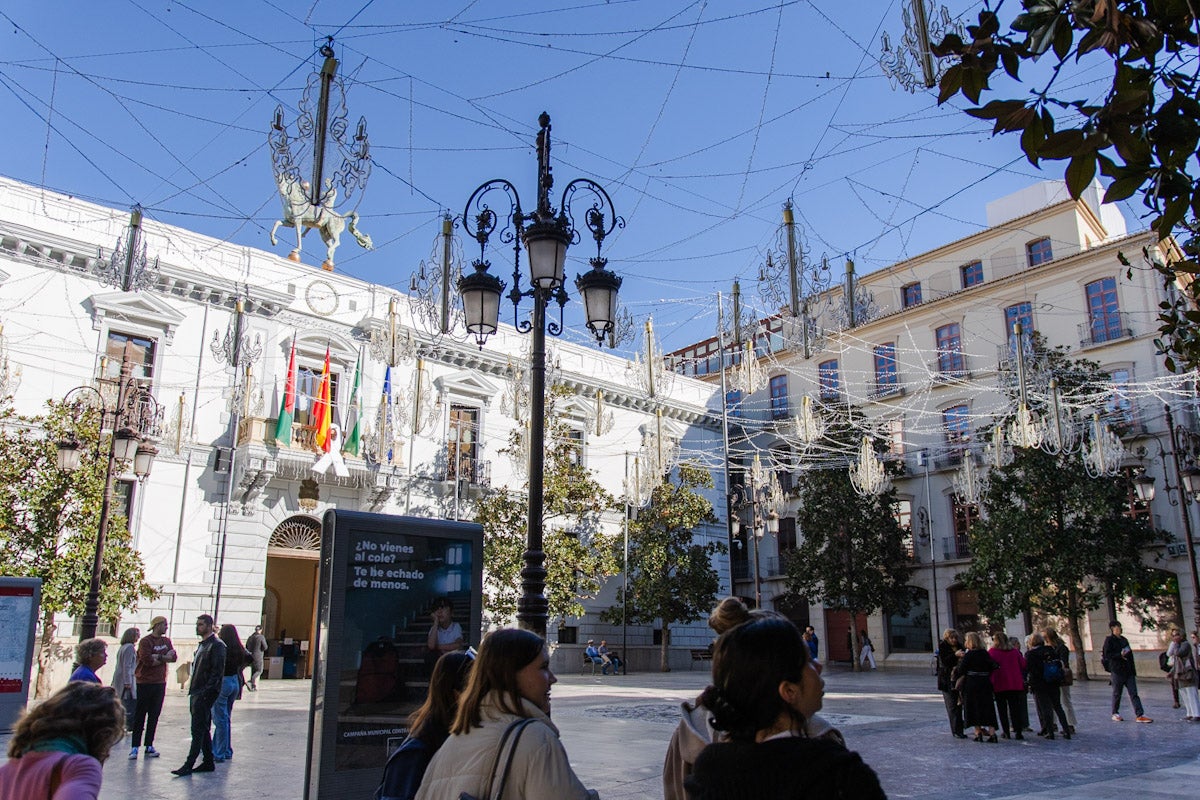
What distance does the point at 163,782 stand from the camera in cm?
833

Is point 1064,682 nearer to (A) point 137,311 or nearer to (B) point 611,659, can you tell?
(B) point 611,659

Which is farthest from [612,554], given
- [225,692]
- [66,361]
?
[225,692]

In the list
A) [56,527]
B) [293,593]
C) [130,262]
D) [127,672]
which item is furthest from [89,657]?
Answer: [293,593]

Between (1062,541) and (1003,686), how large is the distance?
1571 centimetres

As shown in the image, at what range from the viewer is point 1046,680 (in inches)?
450

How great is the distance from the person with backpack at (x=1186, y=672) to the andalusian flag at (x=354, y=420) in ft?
64.3

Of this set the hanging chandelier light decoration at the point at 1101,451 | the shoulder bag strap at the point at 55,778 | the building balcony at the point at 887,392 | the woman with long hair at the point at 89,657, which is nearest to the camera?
the shoulder bag strap at the point at 55,778

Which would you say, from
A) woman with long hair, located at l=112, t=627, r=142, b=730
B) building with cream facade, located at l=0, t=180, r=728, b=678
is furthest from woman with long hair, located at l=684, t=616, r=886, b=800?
building with cream facade, located at l=0, t=180, r=728, b=678

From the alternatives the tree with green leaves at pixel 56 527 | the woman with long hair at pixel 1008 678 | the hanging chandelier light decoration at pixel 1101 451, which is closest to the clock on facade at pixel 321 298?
the tree with green leaves at pixel 56 527

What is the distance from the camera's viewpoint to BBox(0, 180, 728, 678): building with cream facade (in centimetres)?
2125

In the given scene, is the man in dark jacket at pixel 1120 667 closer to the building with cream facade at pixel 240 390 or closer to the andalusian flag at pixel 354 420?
the building with cream facade at pixel 240 390

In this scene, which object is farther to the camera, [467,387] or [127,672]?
[467,387]

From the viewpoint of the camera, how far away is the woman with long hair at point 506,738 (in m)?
2.67

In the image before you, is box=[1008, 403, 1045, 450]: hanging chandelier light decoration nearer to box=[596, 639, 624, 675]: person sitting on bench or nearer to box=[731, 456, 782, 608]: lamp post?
box=[731, 456, 782, 608]: lamp post
